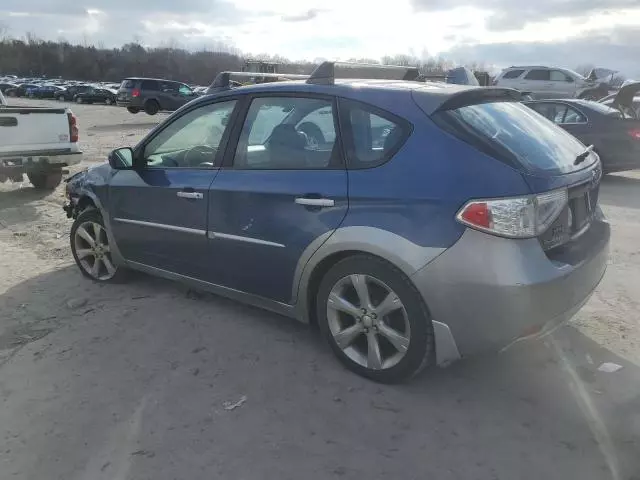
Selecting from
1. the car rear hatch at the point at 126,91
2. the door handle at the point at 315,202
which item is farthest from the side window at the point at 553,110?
the car rear hatch at the point at 126,91

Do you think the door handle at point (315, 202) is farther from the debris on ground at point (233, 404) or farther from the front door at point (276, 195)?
the debris on ground at point (233, 404)

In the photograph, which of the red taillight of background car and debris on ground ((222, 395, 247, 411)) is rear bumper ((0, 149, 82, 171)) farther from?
the red taillight of background car

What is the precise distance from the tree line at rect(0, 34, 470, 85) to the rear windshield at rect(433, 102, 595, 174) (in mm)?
87356

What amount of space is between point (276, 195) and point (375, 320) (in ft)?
3.20

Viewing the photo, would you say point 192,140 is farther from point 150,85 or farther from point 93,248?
point 150,85

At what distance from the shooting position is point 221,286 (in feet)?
13.7

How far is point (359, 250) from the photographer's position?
3297 millimetres

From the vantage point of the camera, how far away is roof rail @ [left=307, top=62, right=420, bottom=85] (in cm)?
380

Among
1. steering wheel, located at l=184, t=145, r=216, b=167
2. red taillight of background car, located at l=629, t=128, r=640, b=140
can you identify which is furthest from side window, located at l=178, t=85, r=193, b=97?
steering wheel, located at l=184, t=145, r=216, b=167

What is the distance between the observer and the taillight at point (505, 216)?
290 centimetres

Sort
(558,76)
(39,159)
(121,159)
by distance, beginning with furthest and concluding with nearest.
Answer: (558,76)
(39,159)
(121,159)

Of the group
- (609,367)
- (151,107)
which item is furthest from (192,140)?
(151,107)

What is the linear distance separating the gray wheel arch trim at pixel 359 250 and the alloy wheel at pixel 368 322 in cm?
17

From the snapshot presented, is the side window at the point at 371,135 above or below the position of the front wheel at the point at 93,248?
above
